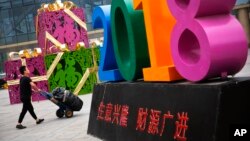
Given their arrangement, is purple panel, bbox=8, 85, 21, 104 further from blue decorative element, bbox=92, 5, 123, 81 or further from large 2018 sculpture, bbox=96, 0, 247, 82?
large 2018 sculpture, bbox=96, 0, 247, 82

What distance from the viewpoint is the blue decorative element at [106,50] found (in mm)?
7309

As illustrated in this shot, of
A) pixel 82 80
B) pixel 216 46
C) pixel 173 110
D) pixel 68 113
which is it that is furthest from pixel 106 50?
pixel 82 80

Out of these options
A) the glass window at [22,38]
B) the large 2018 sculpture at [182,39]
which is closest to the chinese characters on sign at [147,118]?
the large 2018 sculpture at [182,39]

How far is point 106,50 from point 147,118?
2114mm

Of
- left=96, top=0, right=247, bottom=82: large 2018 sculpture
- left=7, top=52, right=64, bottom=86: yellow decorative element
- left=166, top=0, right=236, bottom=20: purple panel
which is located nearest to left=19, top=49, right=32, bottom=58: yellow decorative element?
left=7, top=52, right=64, bottom=86: yellow decorative element

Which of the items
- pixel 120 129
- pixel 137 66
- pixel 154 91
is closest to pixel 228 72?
pixel 154 91

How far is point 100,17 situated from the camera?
295 inches

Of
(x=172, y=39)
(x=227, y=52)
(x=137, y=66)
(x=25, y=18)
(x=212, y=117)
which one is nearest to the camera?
(x=212, y=117)

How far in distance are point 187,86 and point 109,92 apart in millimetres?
2481

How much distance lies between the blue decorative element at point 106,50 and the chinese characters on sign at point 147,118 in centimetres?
54

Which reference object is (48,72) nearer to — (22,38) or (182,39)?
(182,39)

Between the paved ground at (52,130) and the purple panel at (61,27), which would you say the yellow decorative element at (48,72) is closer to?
the purple panel at (61,27)

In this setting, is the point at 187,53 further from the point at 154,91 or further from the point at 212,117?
the point at 212,117

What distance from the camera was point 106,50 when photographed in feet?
24.6
